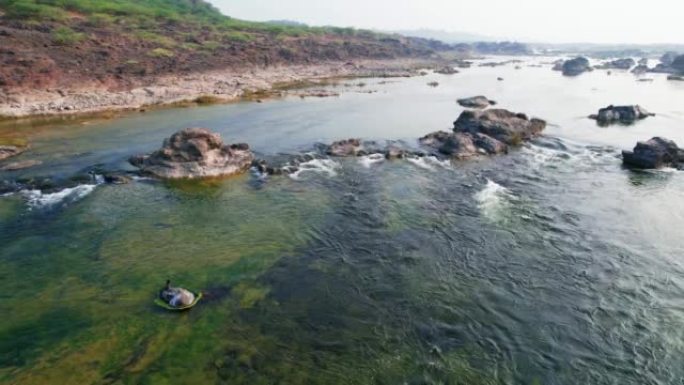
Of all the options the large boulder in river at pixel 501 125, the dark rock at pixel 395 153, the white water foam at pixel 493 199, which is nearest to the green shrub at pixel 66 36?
the dark rock at pixel 395 153

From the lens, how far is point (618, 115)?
57125 millimetres

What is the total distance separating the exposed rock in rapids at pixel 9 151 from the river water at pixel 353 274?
3.46 ft

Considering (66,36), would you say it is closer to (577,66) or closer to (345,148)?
(345,148)

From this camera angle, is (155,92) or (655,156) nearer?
(655,156)

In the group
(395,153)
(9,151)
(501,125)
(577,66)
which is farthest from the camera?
(577,66)

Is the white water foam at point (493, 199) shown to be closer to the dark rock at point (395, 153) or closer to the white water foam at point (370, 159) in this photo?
the dark rock at point (395, 153)

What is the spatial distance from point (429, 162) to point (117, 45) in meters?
63.3

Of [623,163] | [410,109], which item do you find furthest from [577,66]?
[623,163]

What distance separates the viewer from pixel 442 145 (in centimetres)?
4228

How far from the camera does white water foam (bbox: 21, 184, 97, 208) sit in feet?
92.8

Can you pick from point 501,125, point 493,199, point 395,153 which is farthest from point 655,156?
point 395,153

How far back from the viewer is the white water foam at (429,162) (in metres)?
37.4

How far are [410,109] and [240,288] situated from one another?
51.0 m

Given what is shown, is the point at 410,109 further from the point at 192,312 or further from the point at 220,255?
the point at 192,312
